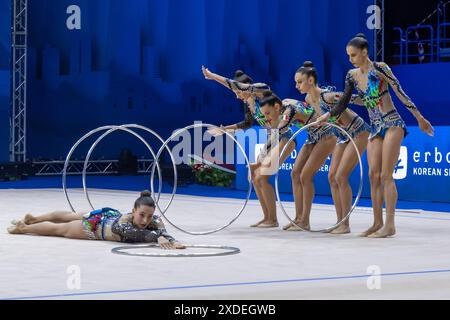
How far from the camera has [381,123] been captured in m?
8.91

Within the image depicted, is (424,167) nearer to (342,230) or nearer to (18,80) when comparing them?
(342,230)

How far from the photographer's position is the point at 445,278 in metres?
6.31

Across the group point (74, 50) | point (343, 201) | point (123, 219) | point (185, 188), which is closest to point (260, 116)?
point (343, 201)

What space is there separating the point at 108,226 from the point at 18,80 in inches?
373

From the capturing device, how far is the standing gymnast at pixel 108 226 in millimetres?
7778

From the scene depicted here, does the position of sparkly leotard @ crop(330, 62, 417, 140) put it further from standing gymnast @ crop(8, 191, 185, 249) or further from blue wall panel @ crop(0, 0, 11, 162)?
blue wall panel @ crop(0, 0, 11, 162)

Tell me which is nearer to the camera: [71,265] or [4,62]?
[71,265]

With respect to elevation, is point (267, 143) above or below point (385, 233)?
above

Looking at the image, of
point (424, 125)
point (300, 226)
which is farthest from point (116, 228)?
point (424, 125)

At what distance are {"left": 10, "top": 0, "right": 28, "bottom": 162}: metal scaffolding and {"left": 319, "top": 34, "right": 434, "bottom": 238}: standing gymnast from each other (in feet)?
29.2

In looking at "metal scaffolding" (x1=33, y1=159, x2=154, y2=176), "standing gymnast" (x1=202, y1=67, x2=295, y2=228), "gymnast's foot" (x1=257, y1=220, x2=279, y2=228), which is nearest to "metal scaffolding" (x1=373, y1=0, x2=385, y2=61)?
"metal scaffolding" (x1=33, y1=159, x2=154, y2=176)

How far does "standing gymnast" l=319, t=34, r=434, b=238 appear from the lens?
884 cm

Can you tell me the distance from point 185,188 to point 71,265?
971cm
